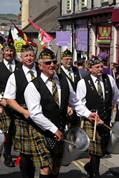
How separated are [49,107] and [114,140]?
1.27 meters

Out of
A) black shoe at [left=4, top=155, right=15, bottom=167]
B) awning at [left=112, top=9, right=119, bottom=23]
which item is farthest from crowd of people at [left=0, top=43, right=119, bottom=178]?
awning at [left=112, top=9, right=119, bottom=23]

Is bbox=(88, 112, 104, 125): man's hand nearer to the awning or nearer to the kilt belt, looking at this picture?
the kilt belt

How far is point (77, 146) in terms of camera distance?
207 inches

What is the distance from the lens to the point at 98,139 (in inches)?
248

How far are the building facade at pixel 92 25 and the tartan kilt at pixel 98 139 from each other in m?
15.2

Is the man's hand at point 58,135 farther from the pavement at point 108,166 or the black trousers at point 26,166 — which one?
the pavement at point 108,166

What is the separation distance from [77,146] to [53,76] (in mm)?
734

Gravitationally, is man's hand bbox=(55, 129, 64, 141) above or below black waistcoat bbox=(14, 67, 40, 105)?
below

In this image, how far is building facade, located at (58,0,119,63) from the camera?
22.1 m

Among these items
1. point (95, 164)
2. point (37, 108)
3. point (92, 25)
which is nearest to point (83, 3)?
point (92, 25)

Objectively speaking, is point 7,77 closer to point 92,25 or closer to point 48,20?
point 92,25

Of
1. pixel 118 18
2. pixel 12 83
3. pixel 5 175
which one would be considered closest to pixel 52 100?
pixel 12 83

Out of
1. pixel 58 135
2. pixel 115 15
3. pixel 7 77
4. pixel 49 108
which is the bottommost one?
pixel 58 135

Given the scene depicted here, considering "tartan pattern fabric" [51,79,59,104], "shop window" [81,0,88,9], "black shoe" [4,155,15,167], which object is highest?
"shop window" [81,0,88,9]
